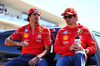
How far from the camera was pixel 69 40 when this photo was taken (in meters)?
2.95

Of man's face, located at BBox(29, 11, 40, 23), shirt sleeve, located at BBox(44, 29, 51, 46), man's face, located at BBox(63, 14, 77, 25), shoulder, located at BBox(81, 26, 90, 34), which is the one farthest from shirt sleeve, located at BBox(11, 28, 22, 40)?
shoulder, located at BBox(81, 26, 90, 34)

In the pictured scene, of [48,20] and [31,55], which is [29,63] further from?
[48,20]

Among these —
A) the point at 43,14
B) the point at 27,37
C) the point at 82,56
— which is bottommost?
the point at 82,56

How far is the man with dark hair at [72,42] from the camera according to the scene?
255 cm

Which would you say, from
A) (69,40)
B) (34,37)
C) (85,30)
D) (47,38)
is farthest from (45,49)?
(85,30)

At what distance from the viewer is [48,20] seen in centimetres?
3303

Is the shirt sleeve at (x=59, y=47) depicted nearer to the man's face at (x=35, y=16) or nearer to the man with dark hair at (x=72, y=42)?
the man with dark hair at (x=72, y=42)

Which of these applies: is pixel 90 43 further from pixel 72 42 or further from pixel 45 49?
pixel 45 49

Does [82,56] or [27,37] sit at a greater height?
[27,37]

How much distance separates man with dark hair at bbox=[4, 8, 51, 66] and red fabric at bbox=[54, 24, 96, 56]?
21 cm

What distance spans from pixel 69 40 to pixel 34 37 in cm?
73

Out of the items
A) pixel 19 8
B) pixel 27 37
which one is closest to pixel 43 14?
pixel 19 8

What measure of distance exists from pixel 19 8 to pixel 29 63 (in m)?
25.4

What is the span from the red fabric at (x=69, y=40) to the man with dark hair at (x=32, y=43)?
8.4 inches
